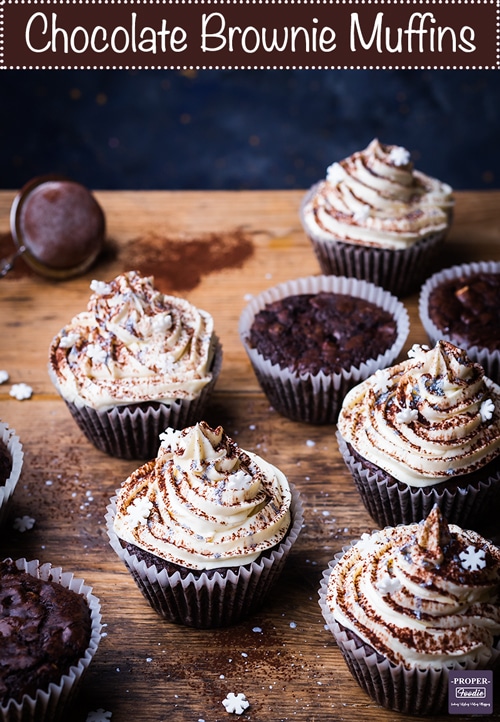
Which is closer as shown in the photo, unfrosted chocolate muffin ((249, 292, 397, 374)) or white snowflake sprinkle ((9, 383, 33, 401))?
unfrosted chocolate muffin ((249, 292, 397, 374))

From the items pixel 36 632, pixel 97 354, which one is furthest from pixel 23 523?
pixel 36 632

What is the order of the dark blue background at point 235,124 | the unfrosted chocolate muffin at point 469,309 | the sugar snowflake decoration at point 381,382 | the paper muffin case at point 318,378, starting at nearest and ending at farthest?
1. the sugar snowflake decoration at point 381,382
2. the paper muffin case at point 318,378
3. the unfrosted chocolate muffin at point 469,309
4. the dark blue background at point 235,124

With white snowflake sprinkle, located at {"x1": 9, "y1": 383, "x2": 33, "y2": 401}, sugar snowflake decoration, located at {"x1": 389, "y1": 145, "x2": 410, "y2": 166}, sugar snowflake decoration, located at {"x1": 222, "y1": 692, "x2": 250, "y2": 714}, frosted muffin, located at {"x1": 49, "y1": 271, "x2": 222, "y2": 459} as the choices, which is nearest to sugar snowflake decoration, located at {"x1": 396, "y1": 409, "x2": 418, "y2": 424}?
frosted muffin, located at {"x1": 49, "y1": 271, "x2": 222, "y2": 459}

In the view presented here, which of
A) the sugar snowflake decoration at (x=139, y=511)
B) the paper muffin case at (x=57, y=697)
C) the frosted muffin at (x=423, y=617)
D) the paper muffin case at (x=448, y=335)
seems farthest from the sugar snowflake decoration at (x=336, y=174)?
the paper muffin case at (x=57, y=697)

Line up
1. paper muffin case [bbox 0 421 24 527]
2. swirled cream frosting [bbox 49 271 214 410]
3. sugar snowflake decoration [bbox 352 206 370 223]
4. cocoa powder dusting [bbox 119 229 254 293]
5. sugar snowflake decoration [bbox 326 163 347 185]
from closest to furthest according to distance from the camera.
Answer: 1. paper muffin case [bbox 0 421 24 527]
2. swirled cream frosting [bbox 49 271 214 410]
3. sugar snowflake decoration [bbox 352 206 370 223]
4. sugar snowflake decoration [bbox 326 163 347 185]
5. cocoa powder dusting [bbox 119 229 254 293]

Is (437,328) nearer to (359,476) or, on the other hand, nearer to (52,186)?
(359,476)

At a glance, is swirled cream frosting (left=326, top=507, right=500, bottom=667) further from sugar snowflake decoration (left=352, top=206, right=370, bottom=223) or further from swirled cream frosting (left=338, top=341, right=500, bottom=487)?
sugar snowflake decoration (left=352, top=206, right=370, bottom=223)

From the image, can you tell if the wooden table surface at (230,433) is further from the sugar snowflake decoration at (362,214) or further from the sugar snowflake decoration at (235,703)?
the sugar snowflake decoration at (362,214)
